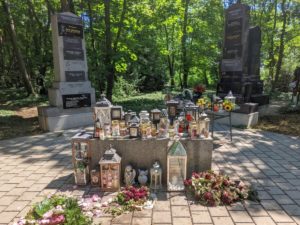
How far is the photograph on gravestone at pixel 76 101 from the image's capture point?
9258mm

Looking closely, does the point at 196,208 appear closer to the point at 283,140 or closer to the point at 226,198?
the point at 226,198

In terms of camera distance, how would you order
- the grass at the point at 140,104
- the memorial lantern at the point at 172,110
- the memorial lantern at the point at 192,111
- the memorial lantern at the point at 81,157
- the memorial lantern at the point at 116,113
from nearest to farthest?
the memorial lantern at the point at 81,157 < the memorial lantern at the point at 116,113 < the memorial lantern at the point at 192,111 < the memorial lantern at the point at 172,110 < the grass at the point at 140,104

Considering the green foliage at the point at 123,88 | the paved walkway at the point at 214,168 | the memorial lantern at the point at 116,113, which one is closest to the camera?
the paved walkway at the point at 214,168

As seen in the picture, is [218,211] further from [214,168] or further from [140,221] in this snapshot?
[214,168]

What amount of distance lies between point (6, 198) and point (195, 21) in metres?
20.2

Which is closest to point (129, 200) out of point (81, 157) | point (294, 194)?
point (81, 157)

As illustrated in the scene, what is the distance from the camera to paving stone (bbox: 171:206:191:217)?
12.3 feet

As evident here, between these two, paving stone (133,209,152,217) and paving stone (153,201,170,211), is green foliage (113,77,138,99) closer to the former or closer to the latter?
paving stone (153,201,170,211)

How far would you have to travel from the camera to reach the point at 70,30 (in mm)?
9211

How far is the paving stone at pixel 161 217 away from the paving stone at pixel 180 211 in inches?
3.9

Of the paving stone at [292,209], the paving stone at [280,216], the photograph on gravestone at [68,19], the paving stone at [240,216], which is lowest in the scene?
the paving stone at [240,216]

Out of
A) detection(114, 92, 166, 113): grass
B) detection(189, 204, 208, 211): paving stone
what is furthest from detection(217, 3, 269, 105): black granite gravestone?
detection(189, 204, 208, 211): paving stone

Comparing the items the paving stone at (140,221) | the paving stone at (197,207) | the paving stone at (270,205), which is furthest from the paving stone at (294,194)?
the paving stone at (140,221)

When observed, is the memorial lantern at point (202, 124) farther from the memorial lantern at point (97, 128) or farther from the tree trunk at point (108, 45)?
the tree trunk at point (108, 45)
